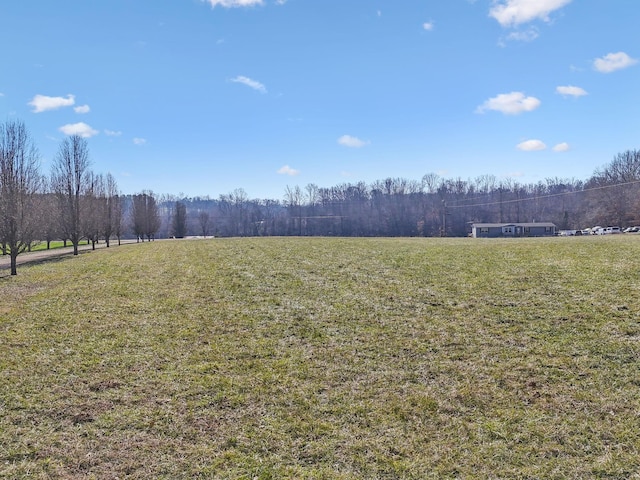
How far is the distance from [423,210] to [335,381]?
82.4 metres

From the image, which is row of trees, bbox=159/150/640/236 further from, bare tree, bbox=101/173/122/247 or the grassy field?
the grassy field

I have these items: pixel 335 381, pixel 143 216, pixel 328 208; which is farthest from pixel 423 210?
pixel 335 381

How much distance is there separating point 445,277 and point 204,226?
80216mm

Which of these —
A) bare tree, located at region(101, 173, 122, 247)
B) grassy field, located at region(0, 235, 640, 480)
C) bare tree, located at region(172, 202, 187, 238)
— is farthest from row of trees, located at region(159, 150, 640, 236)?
grassy field, located at region(0, 235, 640, 480)

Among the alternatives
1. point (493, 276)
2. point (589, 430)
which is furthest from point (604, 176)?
point (589, 430)

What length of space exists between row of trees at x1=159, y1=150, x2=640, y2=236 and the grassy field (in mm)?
56192

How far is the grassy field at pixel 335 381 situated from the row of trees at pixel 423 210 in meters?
56.2

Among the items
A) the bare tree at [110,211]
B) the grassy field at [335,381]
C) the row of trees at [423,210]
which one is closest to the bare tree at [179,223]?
the row of trees at [423,210]

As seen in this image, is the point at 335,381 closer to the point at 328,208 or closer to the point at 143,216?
the point at 143,216

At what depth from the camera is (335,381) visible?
4.96 metres

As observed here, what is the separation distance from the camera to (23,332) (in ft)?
22.9

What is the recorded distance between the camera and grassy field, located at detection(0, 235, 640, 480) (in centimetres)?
350

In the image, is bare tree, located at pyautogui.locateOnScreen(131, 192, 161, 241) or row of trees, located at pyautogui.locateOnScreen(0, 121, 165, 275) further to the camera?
bare tree, located at pyautogui.locateOnScreen(131, 192, 161, 241)

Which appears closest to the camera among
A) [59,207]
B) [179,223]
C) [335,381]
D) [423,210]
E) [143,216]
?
[335,381]
